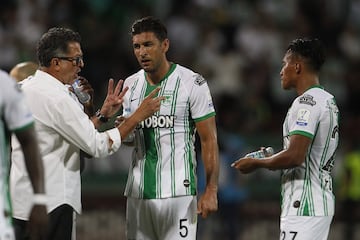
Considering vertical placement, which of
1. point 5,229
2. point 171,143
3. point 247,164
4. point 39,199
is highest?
point 171,143

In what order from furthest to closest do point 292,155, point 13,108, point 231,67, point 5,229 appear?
point 231,67
point 292,155
point 13,108
point 5,229

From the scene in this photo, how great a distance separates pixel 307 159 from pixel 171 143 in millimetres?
1092

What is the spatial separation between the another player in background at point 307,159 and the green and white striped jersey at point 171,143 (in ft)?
1.65

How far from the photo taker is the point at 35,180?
19.1 feet

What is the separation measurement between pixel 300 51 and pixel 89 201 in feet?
22.0

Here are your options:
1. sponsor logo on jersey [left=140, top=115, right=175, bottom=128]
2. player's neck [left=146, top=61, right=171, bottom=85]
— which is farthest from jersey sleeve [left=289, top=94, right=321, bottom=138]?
player's neck [left=146, top=61, right=171, bottom=85]

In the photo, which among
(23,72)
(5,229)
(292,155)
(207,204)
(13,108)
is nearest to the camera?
(5,229)

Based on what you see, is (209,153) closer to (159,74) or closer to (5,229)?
(159,74)

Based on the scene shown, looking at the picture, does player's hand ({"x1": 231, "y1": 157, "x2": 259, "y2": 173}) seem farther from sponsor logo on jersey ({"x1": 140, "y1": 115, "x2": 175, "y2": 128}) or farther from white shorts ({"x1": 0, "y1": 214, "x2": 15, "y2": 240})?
white shorts ({"x1": 0, "y1": 214, "x2": 15, "y2": 240})

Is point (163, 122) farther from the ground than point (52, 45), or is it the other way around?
point (52, 45)

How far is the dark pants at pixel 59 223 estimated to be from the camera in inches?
276

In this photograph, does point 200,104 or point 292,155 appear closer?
point 292,155

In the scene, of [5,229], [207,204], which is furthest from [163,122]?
[5,229]

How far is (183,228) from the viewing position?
762cm
